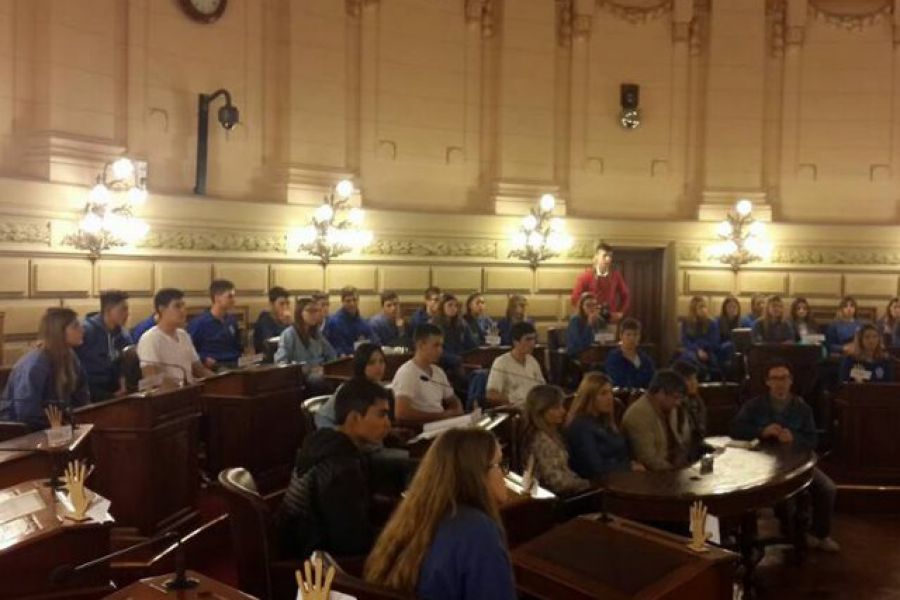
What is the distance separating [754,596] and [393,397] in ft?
9.63

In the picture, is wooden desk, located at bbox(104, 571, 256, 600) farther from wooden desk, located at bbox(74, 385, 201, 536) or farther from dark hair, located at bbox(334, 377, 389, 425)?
wooden desk, located at bbox(74, 385, 201, 536)

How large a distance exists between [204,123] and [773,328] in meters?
7.63

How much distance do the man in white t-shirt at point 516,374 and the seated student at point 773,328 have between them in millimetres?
5027

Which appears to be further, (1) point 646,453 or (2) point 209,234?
(2) point 209,234

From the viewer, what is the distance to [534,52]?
1377 cm

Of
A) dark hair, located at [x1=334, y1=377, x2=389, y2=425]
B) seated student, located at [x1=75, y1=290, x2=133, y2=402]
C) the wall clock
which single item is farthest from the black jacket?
the wall clock

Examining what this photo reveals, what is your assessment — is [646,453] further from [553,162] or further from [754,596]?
[553,162]

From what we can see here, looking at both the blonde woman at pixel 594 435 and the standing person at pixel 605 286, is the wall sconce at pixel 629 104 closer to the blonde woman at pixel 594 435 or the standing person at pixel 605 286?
the standing person at pixel 605 286

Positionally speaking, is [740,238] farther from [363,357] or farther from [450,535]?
[450,535]

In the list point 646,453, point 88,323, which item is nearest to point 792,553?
point 646,453

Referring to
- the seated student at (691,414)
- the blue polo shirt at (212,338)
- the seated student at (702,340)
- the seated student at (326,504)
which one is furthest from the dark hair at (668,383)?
the seated student at (702,340)

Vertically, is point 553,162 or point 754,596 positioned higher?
point 553,162

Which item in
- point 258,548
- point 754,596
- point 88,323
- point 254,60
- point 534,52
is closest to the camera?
point 258,548

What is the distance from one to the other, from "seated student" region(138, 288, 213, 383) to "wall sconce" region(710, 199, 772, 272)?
9649 mm
